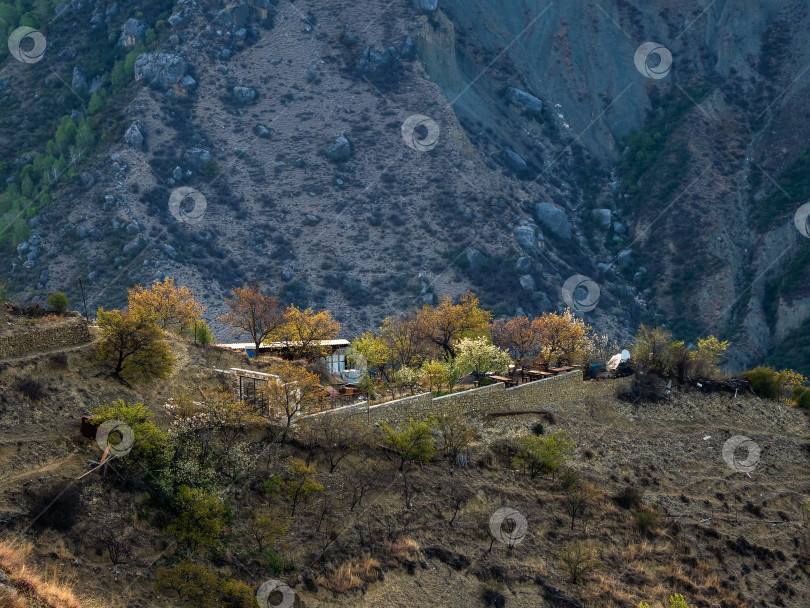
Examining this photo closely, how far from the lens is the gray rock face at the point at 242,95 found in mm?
87375

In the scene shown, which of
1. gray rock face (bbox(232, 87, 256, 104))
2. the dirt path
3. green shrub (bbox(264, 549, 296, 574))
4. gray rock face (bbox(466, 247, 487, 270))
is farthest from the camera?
gray rock face (bbox(232, 87, 256, 104))

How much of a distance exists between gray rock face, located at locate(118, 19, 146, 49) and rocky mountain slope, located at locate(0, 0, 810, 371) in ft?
0.87

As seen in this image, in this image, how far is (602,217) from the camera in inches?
3681

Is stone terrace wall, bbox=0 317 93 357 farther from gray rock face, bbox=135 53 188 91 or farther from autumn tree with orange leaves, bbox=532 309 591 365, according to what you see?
gray rock face, bbox=135 53 188 91

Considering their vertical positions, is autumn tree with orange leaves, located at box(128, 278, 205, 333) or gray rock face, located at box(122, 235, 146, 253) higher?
autumn tree with orange leaves, located at box(128, 278, 205, 333)

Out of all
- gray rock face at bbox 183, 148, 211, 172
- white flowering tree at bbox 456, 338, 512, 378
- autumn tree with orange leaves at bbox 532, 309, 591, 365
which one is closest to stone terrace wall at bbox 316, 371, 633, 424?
white flowering tree at bbox 456, 338, 512, 378

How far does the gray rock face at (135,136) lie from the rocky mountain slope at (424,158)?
0.70 ft

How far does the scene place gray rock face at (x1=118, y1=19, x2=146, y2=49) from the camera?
8719 centimetres

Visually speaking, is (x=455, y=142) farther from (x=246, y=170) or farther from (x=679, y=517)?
(x=679, y=517)

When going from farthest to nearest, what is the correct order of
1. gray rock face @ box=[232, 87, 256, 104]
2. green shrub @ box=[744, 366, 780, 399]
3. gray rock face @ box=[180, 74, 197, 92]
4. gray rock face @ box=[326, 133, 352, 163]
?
gray rock face @ box=[232, 87, 256, 104] < gray rock face @ box=[180, 74, 197, 92] < gray rock face @ box=[326, 133, 352, 163] < green shrub @ box=[744, 366, 780, 399]

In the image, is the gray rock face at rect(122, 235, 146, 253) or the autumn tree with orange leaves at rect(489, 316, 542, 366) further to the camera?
the gray rock face at rect(122, 235, 146, 253)

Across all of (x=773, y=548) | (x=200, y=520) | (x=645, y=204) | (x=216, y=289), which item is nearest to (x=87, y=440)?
(x=200, y=520)

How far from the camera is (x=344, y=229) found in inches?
3123

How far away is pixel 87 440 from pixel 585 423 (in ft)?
66.4
